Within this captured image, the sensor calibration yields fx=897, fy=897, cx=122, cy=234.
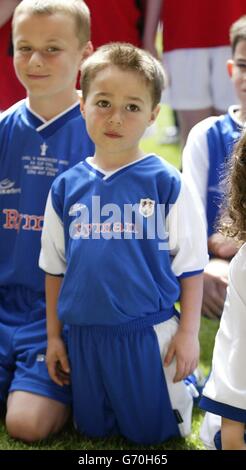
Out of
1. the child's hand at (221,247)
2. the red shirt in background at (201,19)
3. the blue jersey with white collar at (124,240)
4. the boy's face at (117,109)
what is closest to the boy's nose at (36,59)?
the boy's face at (117,109)

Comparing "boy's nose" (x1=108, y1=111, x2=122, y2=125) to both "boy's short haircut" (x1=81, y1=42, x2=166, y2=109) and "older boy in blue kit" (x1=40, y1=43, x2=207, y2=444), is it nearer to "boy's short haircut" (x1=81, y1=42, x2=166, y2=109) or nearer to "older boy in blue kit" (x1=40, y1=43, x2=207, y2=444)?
"older boy in blue kit" (x1=40, y1=43, x2=207, y2=444)

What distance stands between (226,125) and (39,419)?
1.49m

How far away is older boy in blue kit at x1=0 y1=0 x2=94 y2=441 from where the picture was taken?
10.9 feet

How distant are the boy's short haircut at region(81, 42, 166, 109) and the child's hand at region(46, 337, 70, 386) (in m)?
0.88

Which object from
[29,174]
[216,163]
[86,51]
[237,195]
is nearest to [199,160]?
Answer: [216,163]

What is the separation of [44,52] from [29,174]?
458 millimetres

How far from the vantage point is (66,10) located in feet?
11.1

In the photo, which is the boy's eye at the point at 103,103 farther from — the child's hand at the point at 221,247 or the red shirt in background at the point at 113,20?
the red shirt in background at the point at 113,20

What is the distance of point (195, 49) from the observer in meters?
4.53

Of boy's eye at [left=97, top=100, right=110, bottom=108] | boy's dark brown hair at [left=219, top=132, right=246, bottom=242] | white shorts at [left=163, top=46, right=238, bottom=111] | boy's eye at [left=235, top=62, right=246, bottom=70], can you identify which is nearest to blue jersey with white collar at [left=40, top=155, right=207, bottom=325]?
boy's eye at [left=97, top=100, right=110, bottom=108]

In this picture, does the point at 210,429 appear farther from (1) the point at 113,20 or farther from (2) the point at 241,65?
(1) the point at 113,20
